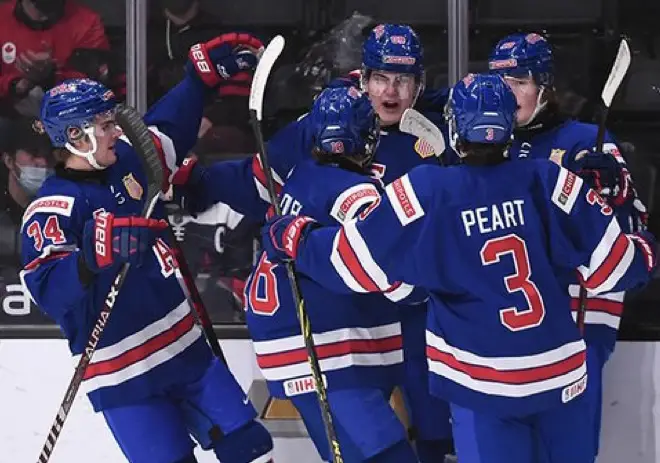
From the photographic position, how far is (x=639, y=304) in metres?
3.57

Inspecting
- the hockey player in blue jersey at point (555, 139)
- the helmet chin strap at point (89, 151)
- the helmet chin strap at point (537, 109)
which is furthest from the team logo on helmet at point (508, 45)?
the helmet chin strap at point (89, 151)

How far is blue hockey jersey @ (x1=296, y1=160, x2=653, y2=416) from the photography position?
8.18ft

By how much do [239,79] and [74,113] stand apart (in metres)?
0.82

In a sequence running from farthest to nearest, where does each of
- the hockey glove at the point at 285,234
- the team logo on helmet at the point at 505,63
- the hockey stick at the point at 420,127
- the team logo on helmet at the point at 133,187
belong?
the team logo on helmet at the point at 505,63 → the team logo on helmet at the point at 133,187 → the hockey stick at the point at 420,127 → the hockey glove at the point at 285,234

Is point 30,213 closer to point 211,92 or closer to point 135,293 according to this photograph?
point 135,293

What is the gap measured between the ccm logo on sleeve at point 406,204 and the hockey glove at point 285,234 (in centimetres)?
25

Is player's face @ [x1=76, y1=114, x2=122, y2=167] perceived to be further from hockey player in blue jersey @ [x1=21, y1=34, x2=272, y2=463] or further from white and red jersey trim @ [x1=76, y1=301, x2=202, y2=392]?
white and red jersey trim @ [x1=76, y1=301, x2=202, y2=392]

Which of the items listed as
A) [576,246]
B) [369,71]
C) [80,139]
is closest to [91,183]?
[80,139]

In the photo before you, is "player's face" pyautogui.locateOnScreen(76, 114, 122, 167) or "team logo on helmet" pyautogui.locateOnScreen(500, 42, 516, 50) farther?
"team logo on helmet" pyautogui.locateOnScreen(500, 42, 516, 50)

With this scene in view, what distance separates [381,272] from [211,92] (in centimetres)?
93

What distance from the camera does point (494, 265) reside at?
2.50 metres

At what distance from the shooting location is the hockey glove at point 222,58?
3205 mm

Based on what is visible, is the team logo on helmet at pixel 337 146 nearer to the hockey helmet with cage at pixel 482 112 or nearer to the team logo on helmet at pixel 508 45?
the hockey helmet with cage at pixel 482 112

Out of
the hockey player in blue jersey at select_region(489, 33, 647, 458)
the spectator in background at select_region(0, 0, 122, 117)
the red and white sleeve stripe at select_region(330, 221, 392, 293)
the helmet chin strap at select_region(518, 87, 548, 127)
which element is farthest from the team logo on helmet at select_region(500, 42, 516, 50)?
the spectator in background at select_region(0, 0, 122, 117)
